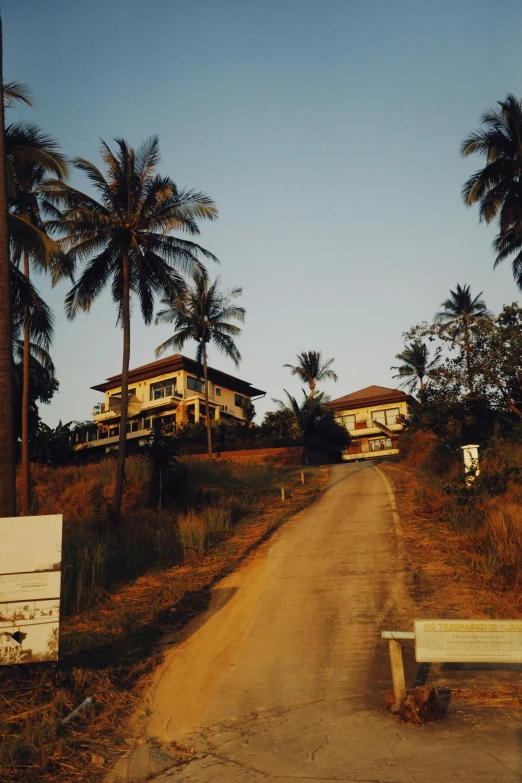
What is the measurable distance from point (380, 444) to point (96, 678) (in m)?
60.7

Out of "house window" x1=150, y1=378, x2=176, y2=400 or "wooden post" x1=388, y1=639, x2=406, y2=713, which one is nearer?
"wooden post" x1=388, y1=639, x2=406, y2=713

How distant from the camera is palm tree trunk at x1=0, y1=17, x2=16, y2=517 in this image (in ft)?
31.4

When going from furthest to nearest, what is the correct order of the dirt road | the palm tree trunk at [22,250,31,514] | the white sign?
the palm tree trunk at [22,250,31,514] < the white sign < the dirt road

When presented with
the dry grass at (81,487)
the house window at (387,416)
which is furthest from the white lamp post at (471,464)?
the house window at (387,416)

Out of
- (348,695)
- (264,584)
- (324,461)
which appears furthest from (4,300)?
(324,461)

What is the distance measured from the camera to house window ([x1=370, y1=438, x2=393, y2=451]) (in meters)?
65.7

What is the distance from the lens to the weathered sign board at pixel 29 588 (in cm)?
707

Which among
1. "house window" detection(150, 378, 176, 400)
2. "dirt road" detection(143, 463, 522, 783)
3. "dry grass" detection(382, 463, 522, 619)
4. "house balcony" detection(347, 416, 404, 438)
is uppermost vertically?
"house window" detection(150, 378, 176, 400)

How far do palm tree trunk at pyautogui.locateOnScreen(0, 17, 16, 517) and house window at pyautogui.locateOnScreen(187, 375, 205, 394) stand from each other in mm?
46231

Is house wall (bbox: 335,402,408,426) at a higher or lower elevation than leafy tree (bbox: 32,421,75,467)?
higher

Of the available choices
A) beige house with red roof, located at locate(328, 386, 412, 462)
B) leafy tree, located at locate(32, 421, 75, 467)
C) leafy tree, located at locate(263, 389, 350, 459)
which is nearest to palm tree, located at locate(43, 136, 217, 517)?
leafy tree, located at locate(32, 421, 75, 467)

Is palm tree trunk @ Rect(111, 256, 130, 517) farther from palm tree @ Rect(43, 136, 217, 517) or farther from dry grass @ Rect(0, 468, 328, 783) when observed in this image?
dry grass @ Rect(0, 468, 328, 783)

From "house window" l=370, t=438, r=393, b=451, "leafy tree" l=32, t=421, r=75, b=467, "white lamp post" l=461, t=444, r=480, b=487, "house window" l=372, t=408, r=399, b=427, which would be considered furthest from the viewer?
"house window" l=372, t=408, r=399, b=427

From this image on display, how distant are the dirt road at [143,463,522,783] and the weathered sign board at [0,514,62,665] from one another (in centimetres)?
145
